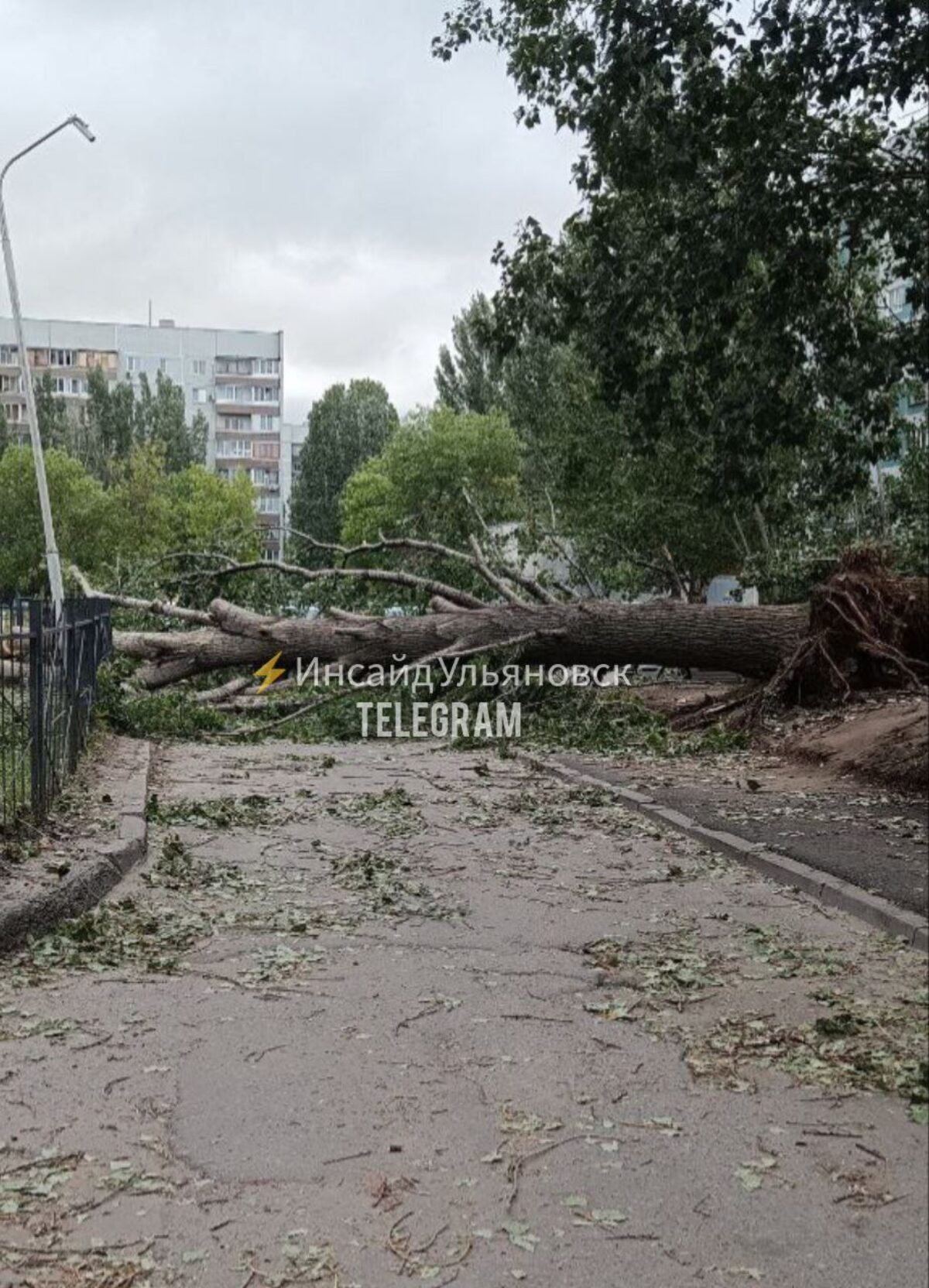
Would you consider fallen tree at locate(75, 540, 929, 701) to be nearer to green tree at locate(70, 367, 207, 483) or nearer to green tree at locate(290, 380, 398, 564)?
green tree at locate(290, 380, 398, 564)

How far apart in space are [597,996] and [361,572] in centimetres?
1130

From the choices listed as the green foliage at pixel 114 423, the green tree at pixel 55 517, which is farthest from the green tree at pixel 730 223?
the green foliage at pixel 114 423

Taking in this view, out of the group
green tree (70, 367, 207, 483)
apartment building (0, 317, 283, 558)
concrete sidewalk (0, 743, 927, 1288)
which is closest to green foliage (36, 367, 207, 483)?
green tree (70, 367, 207, 483)

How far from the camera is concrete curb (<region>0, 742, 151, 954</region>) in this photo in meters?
5.68

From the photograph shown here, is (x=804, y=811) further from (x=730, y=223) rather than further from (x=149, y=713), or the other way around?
(x=149, y=713)

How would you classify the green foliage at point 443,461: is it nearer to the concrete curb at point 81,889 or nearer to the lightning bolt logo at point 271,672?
the lightning bolt logo at point 271,672

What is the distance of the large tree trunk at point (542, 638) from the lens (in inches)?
554

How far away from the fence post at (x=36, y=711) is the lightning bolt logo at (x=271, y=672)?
720 centimetres

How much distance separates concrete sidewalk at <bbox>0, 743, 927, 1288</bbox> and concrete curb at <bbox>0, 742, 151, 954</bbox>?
0.41ft

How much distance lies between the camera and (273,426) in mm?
104000

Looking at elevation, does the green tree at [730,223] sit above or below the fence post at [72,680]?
above

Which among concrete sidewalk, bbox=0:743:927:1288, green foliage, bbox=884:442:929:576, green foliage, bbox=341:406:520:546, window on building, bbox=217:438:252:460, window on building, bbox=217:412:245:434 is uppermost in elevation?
window on building, bbox=217:412:245:434

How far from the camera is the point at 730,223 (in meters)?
9.04

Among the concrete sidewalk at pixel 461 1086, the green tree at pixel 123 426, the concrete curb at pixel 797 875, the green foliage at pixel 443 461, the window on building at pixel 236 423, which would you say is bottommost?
the concrete sidewalk at pixel 461 1086
